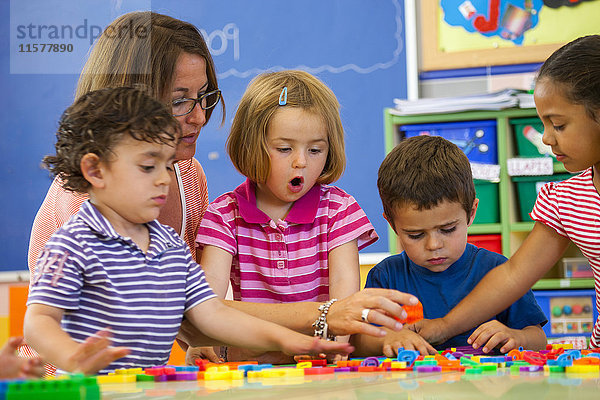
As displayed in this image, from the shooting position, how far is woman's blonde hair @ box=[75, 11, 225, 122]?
146 centimetres

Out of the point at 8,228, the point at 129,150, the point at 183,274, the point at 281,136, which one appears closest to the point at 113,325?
the point at 183,274

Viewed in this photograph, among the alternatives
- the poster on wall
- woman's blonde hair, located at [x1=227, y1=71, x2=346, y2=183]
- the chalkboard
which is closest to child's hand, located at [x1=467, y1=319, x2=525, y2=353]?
woman's blonde hair, located at [x1=227, y1=71, x2=346, y2=183]

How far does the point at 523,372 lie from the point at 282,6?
8.39 feet

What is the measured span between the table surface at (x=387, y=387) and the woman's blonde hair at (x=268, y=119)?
2.03 feet

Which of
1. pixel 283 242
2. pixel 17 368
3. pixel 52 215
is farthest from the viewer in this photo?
pixel 52 215

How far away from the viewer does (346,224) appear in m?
1.43

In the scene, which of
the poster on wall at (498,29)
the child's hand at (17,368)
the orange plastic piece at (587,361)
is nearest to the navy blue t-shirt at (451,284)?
the orange plastic piece at (587,361)

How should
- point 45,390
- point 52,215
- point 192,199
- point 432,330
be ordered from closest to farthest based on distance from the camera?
point 45,390 < point 432,330 < point 52,215 < point 192,199

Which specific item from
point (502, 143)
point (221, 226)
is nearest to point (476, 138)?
point (502, 143)

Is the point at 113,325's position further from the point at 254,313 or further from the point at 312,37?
the point at 312,37

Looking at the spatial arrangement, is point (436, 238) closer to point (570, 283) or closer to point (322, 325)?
point (322, 325)

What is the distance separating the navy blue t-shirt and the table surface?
0.55 m

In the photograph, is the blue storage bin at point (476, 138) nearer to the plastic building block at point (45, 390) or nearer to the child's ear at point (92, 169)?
the child's ear at point (92, 169)

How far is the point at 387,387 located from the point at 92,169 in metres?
0.58
